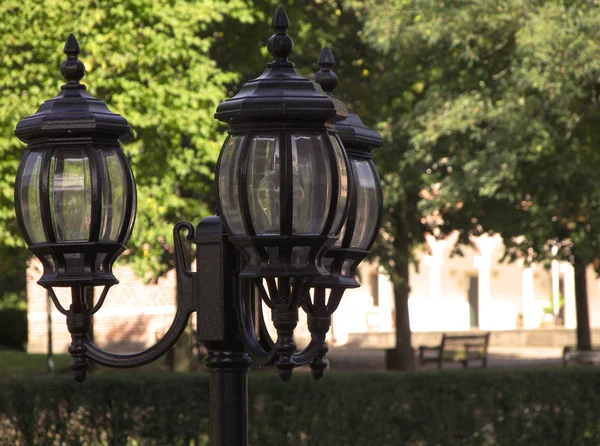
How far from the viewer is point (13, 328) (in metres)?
47.7

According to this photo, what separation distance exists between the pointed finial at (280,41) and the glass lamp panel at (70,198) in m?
0.76

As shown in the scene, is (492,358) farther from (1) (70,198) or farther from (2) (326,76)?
(1) (70,198)

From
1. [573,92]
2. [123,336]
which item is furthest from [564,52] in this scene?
[123,336]

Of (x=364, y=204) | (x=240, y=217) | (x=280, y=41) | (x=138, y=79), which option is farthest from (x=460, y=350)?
(x=240, y=217)

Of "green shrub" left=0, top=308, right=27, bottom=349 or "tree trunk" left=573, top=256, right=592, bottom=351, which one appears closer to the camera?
"tree trunk" left=573, top=256, right=592, bottom=351

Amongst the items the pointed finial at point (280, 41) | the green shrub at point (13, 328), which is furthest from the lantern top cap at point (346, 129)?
the green shrub at point (13, 328)

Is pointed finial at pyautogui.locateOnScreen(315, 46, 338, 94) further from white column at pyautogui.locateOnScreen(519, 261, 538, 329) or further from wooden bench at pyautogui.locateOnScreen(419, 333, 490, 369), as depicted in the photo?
white column at pyautogui.locateOnScreen(519, 261, 538, 329)

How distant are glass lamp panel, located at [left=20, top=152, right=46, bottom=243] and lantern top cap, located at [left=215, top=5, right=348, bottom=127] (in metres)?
0.78

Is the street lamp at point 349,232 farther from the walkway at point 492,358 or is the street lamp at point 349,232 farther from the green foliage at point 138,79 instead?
the walkway at point 492,358

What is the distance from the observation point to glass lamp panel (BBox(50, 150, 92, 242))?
3.76 metres

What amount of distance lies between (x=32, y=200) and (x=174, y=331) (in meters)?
0.60

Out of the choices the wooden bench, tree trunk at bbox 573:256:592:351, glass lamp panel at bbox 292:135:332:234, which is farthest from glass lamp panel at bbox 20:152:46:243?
the wooden bench

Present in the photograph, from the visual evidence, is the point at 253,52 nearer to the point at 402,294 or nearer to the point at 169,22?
the point at 169,22

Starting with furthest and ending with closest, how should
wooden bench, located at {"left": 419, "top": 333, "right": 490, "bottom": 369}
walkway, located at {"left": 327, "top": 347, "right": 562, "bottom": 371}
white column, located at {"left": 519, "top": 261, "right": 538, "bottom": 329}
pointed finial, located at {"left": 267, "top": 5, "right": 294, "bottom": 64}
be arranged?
white column, located at {"left": 519, "top": 261, "right": 538, "bottom": 329}
walkway, located at {"left": 327, "top": 347, "right": 562, "bottom": 371}
wooden bench, located at {"left": 419, "top": 333, "right": 490, "bottom": 369}
pointed finial, located at {"left": 267, "top": 5, "right": 294, "bottom": 64}
